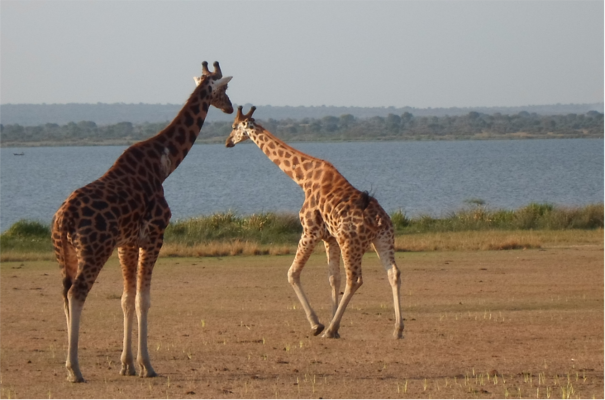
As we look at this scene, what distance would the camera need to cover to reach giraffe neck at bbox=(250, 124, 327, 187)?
1330 cm

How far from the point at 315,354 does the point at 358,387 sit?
1803 mm

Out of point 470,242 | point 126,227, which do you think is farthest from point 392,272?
point 470,242

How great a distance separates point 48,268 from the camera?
2095cm

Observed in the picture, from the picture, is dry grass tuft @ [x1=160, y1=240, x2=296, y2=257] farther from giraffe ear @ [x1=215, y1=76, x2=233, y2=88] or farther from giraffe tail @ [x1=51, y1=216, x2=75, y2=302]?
giraffe tail @ [x1=51, y1=216, x2=75, y2=302]

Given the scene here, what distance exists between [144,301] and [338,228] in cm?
307

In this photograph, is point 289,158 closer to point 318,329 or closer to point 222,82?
point 222,82

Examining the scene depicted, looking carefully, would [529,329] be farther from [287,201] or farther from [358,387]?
[287,201]

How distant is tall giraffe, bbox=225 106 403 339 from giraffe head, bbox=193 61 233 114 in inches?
61.7

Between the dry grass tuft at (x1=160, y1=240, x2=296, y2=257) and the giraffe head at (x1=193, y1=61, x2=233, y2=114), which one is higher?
the giraffe head at (x1=193, y1=61, x2=233, y2=114)

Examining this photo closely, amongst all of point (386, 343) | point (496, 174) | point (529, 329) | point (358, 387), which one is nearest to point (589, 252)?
point (529, 329)

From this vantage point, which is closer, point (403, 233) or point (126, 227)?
point (126, 227)

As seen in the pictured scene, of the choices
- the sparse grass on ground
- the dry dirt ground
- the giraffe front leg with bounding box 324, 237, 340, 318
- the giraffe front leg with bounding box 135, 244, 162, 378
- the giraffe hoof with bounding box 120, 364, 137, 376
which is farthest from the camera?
the sparse grass on ground

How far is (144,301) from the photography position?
32.9 feet

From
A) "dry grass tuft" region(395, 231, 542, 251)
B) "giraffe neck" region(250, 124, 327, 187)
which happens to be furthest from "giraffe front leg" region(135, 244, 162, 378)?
"dry grass tuft" region(395, 231, 542, 251)
